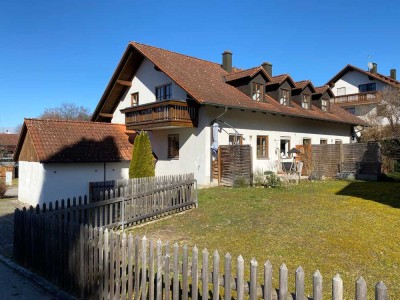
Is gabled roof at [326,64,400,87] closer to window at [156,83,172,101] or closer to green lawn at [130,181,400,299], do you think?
window at [156,83,172,101]

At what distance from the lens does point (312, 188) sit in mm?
16188

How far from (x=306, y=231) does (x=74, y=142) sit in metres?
12.3

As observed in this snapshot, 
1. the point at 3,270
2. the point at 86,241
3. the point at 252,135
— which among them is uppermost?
the point at 252,135

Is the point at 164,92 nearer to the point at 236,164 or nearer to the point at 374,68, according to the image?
the point at 236,164

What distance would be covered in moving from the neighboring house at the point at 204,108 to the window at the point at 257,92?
0.07m

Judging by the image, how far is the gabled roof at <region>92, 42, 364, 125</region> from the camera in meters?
18.3

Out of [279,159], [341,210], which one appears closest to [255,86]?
[279,159]

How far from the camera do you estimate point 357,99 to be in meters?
41.3

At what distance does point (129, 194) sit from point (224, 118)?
1041cm

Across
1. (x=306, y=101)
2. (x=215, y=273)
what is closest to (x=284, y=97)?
(x=306, y=101)

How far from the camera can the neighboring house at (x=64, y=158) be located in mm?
14852

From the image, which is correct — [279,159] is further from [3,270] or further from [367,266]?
[3,270]

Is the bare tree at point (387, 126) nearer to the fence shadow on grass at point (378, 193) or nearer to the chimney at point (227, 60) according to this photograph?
the fence shadow on grass at point (378, 193)

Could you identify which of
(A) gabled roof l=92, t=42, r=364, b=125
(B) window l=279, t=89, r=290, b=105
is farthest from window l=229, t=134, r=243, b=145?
(B) window l=279, t=89, r=290, b=105
